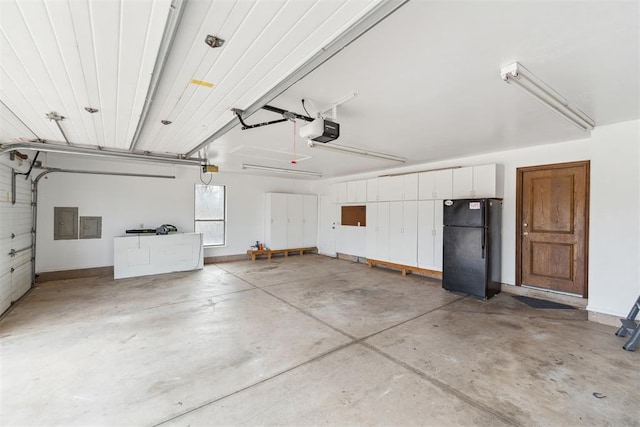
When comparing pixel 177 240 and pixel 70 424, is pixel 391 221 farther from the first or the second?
pixel 70 424

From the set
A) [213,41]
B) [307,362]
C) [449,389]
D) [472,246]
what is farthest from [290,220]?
[213,41]

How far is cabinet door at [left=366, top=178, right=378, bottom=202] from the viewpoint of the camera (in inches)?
265

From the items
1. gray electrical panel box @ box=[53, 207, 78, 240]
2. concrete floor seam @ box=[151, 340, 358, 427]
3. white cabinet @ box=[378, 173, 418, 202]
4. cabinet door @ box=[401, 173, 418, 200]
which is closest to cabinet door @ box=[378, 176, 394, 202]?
white cabinet @ box=[378, 173, 418, 202]

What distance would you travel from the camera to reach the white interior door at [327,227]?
8156mm

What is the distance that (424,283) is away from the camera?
5297 millimetres

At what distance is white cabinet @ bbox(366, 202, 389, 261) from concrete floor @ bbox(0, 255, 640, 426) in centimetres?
213

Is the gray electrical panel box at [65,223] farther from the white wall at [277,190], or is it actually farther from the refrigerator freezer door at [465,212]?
the refrigerator freezer door at [465,212]

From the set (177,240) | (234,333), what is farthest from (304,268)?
(234,333)

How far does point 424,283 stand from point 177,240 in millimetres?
5409

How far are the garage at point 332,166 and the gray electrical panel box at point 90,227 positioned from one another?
1.1 inches

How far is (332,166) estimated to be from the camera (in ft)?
21.1

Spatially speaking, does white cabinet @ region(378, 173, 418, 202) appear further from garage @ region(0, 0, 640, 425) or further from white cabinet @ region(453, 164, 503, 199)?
white cabinet @ region(453, 164, 503, 199)

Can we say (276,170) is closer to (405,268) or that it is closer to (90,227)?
(405,268)

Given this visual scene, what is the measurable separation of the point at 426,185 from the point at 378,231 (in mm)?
1618
